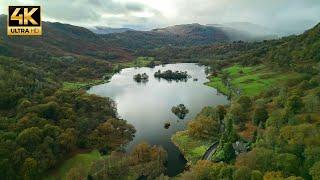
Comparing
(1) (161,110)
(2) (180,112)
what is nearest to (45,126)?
(2) (180,112)

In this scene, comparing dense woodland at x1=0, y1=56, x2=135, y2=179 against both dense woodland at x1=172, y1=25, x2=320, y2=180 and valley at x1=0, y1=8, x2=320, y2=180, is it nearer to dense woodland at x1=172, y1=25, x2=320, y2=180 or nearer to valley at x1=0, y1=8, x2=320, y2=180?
A: valley at x1=0, y1=8, x2=320, y2=180

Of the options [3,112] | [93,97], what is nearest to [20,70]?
[93,97]

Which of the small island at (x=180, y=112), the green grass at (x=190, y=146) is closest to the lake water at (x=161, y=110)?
the small island at (x=180, y=112)

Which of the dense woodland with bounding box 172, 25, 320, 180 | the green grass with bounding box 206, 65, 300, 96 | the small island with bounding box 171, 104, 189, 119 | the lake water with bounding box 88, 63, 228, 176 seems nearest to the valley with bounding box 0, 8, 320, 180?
the dense woodland with bounding box 172, 25, 320, 180

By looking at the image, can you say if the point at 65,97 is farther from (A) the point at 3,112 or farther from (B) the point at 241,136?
(B) the point at 241,136

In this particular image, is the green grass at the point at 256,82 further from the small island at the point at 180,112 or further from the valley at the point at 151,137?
the small island at the point at 180,112

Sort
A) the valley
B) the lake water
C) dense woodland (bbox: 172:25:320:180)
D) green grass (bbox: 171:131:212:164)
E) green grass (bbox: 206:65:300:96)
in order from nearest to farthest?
dense woodland (bbox: 172:25:320:180) < the valley < green grass (bbox: 171:131:212:164) < the lake water < green grass (bbox: 206:65:300:96)
